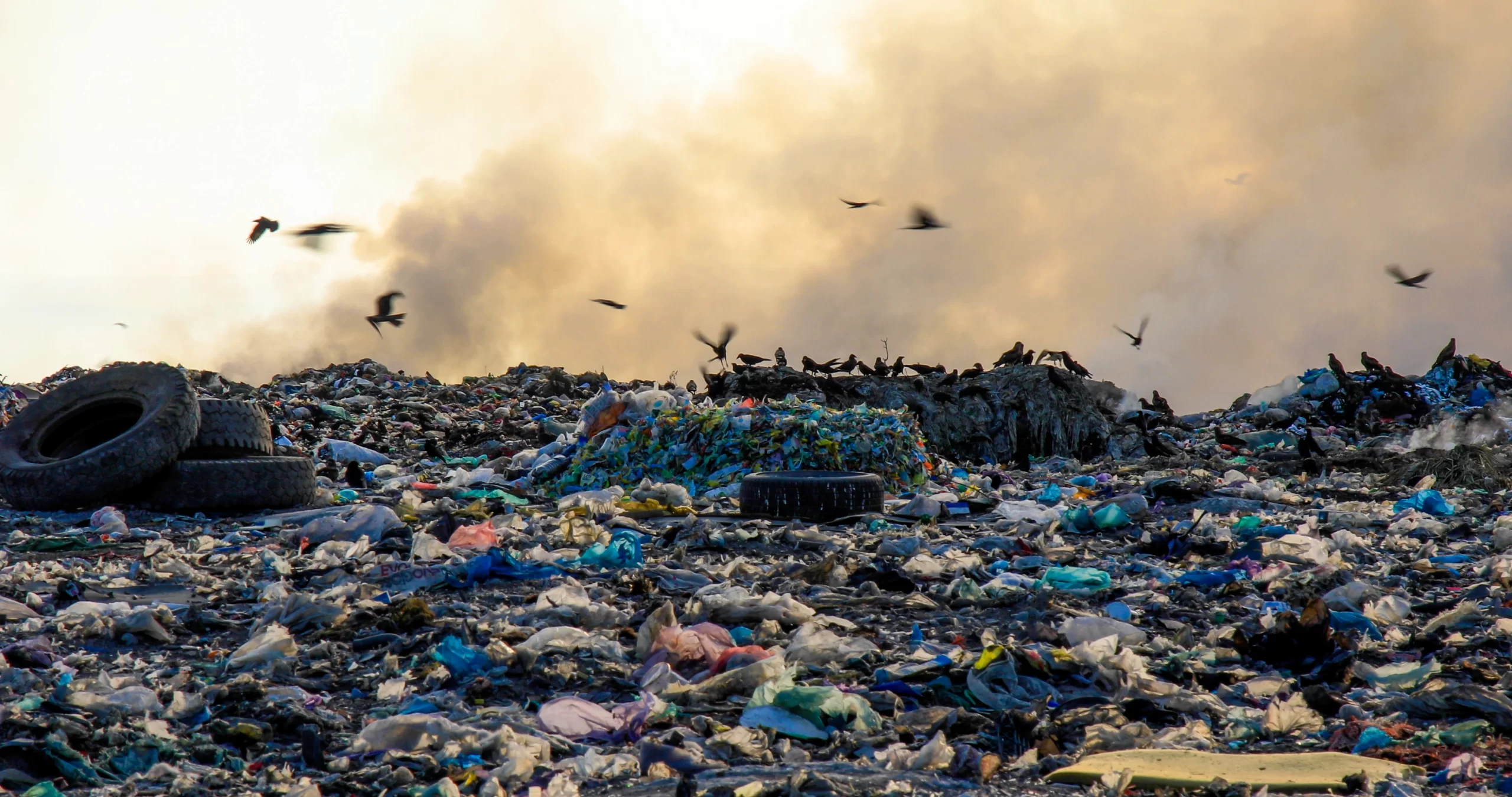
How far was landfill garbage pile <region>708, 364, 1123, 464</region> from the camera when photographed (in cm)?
1269

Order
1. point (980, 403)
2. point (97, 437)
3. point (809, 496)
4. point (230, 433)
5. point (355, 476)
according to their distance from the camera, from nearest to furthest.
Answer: point (809, 496) → point (230, 433) → point (97, 437) → point (355, 476) → point (980, 403)

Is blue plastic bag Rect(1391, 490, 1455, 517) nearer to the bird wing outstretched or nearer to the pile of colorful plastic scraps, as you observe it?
the pile of colorful plastic scraps

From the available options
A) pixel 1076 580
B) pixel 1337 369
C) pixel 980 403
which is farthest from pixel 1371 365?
pixel 1076 580

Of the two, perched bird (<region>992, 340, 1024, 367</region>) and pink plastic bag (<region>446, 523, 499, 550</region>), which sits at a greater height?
perched bird (<region>992, 340, 1024, 367</region>)

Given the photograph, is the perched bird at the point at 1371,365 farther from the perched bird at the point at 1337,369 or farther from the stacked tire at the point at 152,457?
the stacked tire at the point at 152,457

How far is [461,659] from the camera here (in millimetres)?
3605

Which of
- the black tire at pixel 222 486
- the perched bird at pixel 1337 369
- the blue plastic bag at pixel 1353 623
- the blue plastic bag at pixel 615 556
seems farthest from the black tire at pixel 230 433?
the perched bird at pixel 1337 369

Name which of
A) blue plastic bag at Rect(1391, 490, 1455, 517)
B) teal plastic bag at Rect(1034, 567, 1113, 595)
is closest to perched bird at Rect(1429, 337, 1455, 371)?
blue plastic bag at Rect(1391, 490, 1455, 517)

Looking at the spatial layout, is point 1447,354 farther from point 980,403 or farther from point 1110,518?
point 1110,518

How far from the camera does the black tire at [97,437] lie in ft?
24.1

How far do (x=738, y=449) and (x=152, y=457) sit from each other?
12.7 feet

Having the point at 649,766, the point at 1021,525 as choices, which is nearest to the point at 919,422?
the point at 1021,525

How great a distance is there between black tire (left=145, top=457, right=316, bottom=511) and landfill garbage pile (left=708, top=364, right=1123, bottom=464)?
19.8 ft

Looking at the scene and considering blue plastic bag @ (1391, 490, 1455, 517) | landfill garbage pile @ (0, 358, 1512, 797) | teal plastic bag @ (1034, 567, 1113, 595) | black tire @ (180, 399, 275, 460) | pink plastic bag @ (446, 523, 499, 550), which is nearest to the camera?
landfill garbage pile @ (0, 358, 1512, 797)
